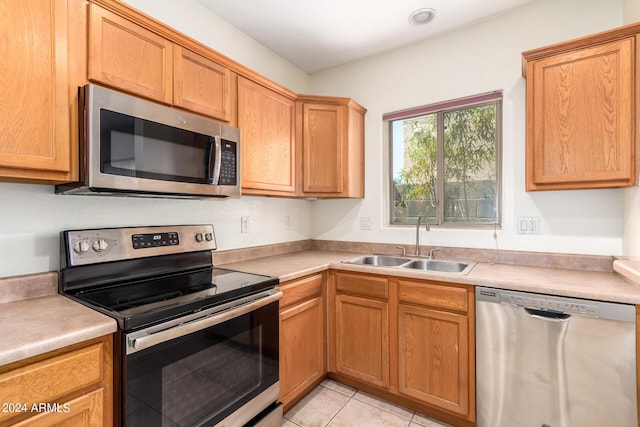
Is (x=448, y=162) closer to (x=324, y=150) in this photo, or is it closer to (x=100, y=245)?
(x=324, y=150)

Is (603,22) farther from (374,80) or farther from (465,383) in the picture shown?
(465,383)

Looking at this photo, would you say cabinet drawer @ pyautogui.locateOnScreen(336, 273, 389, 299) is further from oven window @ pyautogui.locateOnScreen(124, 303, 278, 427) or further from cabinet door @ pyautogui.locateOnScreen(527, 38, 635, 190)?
cabinet door @ pyautogui.locateOnScreen(527, 38, 635, 190)

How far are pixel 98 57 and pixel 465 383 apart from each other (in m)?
2.44

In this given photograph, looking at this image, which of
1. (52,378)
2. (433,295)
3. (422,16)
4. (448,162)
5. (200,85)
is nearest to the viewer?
(52,378)

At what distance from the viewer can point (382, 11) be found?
2139 millimetres

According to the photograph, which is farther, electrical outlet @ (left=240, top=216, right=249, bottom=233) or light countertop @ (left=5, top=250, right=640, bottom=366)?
electrical outlet @ (left=240, top=216, right=249, bottom=233)

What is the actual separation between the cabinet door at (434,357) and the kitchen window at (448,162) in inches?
35.0

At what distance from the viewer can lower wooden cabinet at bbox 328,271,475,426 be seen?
175 centimetres

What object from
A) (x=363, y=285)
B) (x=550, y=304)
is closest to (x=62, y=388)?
(x=363, y=285)

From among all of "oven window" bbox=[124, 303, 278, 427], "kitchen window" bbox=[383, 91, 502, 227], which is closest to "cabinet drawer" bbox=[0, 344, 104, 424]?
"oven window" bbox=[124, 303, 278, 427]

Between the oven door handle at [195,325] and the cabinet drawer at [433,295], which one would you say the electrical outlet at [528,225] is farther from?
the oven door handle at [195,325]

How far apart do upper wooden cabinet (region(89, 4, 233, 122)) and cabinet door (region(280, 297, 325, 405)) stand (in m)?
1.31

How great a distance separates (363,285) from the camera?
82.0 inches

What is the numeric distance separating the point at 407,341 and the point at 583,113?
1659 mm
